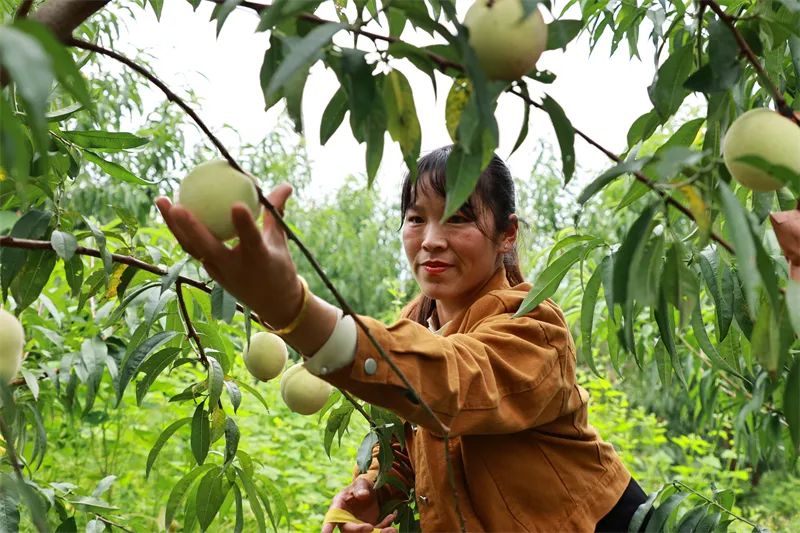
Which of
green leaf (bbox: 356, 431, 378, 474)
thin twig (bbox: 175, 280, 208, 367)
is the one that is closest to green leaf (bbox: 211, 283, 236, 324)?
thin twig (bbox: 175, 280, 208, 367)

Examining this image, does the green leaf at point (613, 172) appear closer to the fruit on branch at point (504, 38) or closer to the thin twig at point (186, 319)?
the fruit on branch at point (504, 38)

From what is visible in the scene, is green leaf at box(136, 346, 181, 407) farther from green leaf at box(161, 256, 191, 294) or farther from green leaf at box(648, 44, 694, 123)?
green leaf at box(648, 44, 694, 123)

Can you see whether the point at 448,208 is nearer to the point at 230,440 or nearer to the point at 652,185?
the point at 652,185

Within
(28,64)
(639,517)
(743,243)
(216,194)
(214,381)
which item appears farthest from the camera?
(639,517)

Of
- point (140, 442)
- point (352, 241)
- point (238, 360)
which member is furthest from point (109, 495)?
point (352, 241)

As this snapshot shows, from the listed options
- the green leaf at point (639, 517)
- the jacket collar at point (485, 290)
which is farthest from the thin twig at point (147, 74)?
the green leaf at point (639, 517)

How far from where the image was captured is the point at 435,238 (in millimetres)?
1309

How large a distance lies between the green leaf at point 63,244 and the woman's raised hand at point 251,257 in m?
0.28

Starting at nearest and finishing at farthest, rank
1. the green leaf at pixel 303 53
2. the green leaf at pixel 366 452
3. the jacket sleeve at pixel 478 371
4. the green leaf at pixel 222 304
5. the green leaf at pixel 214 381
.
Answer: the green leaf at pixel 303 53 → the jacket sleeve at pixel 478 371 → the green leaf at pixel 222 304 → the green leaf at pixel 214 381 → the green leaf at pixel 366 452

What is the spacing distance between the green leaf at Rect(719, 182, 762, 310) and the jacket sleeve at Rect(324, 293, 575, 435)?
1.26 ft

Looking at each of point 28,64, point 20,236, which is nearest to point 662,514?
point 20,236

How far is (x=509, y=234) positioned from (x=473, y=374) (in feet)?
1.43

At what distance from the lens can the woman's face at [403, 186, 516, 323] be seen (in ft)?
4.33

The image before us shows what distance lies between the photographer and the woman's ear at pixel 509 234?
4.59ft
